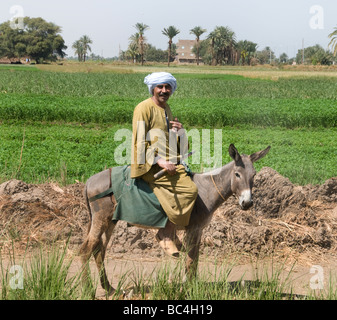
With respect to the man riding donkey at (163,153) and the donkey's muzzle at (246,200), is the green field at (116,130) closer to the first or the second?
the man riding donkey at (163,153)

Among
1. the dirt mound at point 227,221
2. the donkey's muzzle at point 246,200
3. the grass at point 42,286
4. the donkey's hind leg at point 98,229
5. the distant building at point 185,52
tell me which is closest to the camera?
the grass at point 42,286

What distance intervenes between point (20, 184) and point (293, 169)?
6212 millimetres

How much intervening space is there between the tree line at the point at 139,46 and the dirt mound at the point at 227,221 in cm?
5342

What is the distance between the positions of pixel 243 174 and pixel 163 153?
81cm

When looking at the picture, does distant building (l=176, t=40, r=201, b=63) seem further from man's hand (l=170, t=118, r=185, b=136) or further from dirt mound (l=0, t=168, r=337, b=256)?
man's hand (l=170, t=118, r=185, b=136)

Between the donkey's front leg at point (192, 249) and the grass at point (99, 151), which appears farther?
the grass at point (99, 151)

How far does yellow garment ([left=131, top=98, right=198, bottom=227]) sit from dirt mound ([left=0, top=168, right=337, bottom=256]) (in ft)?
6.16

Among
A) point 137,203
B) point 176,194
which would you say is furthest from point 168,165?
point 137,203

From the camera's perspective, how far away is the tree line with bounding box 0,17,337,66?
79.4 meters

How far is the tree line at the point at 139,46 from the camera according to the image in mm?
79438

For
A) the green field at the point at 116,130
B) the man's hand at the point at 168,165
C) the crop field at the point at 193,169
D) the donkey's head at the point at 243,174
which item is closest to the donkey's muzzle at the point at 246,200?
the donkey's head at the point at 243,174

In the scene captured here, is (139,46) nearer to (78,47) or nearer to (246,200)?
(78,47)
